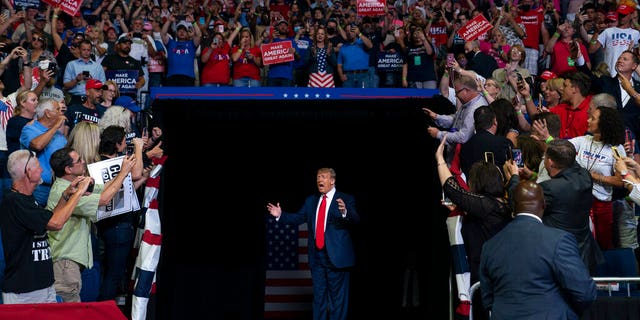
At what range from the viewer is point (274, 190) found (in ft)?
37.3

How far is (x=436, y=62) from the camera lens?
15.4m

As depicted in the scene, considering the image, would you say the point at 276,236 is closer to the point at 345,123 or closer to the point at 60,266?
the point at 345,123

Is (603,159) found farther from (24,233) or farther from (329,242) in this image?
(24,233)

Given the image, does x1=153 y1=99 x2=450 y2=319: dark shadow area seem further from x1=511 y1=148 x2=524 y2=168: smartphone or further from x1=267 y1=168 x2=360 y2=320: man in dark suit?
x1=511 y1=148 x2=524 y2=168: smartphone

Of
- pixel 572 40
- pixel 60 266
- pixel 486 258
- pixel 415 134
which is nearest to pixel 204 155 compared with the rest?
pixel 415 134

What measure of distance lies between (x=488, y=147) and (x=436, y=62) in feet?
23.4

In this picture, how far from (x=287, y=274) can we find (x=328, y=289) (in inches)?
66.6

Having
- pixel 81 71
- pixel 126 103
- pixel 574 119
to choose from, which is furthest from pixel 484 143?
pixel 81 71

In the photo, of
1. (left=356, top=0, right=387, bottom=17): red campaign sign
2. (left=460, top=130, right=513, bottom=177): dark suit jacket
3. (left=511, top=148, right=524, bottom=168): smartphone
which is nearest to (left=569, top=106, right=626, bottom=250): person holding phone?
(left=511, top=148, right=524, bottom=168): smartphone

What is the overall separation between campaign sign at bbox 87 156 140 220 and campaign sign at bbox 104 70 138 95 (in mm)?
5039

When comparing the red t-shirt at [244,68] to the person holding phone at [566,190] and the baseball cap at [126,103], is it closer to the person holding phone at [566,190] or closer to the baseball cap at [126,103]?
the baseball cap at [126,103]

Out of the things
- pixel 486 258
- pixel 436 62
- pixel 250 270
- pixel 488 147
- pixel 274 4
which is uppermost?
pixel 274 4

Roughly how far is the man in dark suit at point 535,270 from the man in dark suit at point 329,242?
14.2 ft

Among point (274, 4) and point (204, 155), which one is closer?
point (204, 155)
